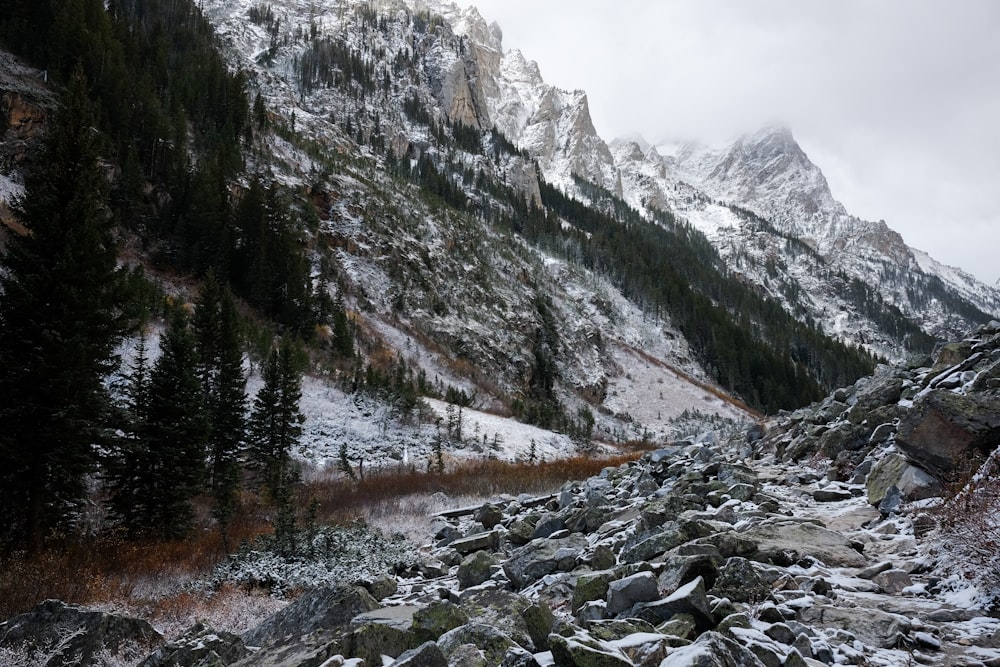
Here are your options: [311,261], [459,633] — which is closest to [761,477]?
[459,633]

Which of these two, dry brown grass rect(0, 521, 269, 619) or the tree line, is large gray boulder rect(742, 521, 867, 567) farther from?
the tree line

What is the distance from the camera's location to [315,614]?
751cm

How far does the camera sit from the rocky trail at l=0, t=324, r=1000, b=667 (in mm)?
4469

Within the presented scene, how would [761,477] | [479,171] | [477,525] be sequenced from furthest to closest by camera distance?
[479,171]
[477,525]
[761,477]

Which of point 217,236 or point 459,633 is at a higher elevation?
point 217,236

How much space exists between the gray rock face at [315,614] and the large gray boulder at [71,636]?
1.31 meters

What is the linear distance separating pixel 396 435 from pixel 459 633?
2707 centimetres

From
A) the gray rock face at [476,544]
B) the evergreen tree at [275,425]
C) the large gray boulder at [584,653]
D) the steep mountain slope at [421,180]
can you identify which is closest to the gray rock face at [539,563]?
the gray rock face at [476,544]

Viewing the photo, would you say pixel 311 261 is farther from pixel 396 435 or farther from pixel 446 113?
pixel 446 113

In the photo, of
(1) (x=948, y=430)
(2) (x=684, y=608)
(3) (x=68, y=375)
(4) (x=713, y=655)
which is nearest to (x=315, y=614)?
(2) (x=684, y=608)

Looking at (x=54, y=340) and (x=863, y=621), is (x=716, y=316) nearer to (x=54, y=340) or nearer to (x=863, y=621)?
(x=54, y=340)

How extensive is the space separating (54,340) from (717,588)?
552 inches

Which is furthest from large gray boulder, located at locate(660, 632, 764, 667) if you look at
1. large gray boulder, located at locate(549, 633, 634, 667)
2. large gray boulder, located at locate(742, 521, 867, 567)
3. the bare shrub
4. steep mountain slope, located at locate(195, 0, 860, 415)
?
steep mountain slope, located at locate(195, 0, 860, 415)

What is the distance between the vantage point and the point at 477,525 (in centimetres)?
1488
